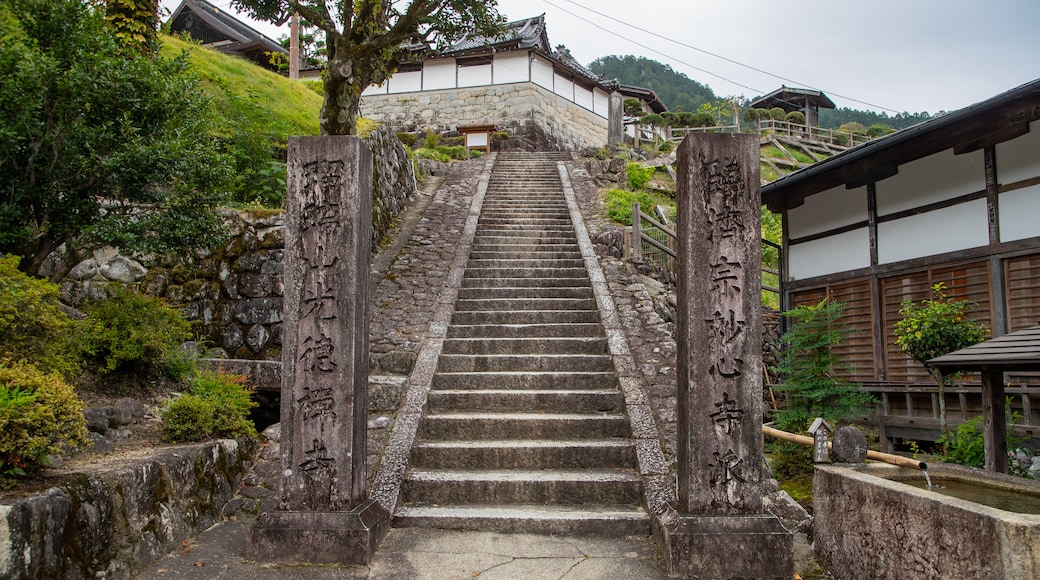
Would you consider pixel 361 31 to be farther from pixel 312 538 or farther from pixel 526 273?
pixel 312 538

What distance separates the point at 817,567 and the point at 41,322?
237 inches

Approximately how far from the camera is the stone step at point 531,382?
7.44 metres

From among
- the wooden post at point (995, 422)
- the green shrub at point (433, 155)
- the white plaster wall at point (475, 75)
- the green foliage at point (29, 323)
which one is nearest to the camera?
the green foliage at point (29, 323)

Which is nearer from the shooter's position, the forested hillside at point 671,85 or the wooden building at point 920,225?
the wooden building at point 920,225

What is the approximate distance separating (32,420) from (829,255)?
1188 centimetres

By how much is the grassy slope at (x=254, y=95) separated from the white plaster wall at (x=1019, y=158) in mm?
11165

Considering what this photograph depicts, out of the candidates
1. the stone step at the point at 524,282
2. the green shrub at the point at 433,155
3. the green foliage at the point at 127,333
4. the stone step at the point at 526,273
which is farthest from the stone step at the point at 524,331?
the green shrub at the point at 433,155

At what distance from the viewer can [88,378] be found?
18.0ft

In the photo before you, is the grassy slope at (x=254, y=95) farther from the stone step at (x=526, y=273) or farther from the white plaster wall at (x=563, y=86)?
the white plaster wall at (x=563, y=86)

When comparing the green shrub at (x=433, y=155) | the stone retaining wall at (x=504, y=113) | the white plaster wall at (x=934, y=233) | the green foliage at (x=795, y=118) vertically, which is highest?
the green foliage at (x=795, y=118)

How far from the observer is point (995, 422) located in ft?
18.6

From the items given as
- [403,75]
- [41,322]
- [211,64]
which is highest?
[403,75]

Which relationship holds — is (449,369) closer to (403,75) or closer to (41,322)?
(41,322)

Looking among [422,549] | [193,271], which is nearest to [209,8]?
[193,271]
